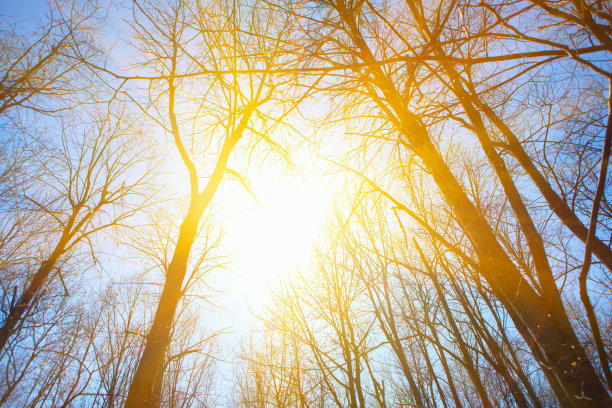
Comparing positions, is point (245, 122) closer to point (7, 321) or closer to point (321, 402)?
point (7, 321)

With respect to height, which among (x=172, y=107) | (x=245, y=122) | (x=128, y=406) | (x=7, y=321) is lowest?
(x=128, y=406)

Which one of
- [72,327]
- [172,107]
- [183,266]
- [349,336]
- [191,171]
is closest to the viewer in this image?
[183,266]

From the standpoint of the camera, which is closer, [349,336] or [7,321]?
[349,336]

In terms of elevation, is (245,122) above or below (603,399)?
above

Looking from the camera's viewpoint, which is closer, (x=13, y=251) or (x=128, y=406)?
(x=128, y=406)

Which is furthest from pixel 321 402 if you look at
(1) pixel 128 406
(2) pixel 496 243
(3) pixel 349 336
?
(2) pixel 496 243

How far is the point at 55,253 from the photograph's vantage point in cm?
701

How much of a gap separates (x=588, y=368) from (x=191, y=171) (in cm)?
416

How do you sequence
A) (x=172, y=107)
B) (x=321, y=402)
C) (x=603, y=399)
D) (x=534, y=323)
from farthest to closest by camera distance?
(x=321, y=402)
(x=172, y=107)
(x=534, y=323)
(x=603, y=399)

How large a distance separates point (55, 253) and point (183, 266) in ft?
22.2

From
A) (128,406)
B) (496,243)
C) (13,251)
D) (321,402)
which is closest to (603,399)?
(496,243)

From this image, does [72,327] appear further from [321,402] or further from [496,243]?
[496,243]

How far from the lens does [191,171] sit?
3852mm

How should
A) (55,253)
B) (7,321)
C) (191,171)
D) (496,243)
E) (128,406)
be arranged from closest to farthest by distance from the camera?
(496,243) < (128,406) < (191,171) < (7,321) < (55,253)
